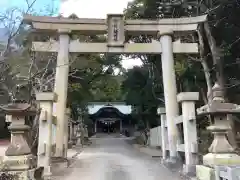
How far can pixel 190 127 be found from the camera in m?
7.91

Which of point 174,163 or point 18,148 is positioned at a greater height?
point 18,148

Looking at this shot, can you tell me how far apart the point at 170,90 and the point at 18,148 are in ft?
18.9

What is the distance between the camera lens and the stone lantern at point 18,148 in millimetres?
5906

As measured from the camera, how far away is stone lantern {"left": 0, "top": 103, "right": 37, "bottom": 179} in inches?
233

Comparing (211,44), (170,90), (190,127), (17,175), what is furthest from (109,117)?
(17,175)

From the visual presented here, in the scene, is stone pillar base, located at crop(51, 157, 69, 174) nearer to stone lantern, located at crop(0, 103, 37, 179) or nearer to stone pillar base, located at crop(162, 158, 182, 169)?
stone lantern, located at crop(0, 103, 37, 179)

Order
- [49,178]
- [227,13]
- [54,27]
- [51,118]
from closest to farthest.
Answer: [49,178] → [51,118] → [54,27] → [227,13]

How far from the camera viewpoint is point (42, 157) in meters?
8.00

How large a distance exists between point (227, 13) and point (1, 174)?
995 centimetres

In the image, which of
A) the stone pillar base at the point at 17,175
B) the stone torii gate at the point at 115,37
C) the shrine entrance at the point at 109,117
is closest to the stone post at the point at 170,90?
the stone torii gate at the point at 115,37

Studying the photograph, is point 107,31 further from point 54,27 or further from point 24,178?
point 24,178

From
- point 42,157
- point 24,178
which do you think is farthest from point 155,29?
point 24,178

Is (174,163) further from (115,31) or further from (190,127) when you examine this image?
(115,31)

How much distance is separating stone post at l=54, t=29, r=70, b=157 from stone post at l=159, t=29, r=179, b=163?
3548 millimetres
